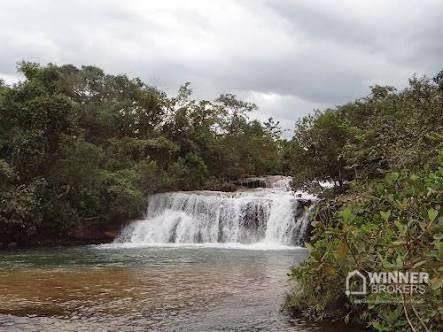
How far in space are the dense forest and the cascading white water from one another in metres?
1.17

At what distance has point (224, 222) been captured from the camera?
2309cm

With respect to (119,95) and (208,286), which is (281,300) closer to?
(208,286)

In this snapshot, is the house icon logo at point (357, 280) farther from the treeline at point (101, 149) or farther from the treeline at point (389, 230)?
the treeline at point (101, 149)

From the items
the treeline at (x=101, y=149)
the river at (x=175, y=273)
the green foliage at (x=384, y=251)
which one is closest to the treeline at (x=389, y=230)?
the green foliage at (x=384, y=251)

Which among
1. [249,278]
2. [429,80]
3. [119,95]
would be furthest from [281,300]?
[119,95]

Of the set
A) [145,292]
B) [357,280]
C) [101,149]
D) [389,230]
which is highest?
[101,149]

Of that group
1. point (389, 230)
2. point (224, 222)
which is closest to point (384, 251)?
point (389, 230)

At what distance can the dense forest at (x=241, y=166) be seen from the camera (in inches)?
161

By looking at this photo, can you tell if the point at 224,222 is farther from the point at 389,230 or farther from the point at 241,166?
the point at 389,230

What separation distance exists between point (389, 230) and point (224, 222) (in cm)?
1945

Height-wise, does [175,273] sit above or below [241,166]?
below

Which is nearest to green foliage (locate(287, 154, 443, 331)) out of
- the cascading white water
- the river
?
the river

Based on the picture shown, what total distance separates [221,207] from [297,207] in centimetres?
322

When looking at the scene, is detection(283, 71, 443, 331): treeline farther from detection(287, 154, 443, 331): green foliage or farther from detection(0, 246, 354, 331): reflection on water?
detection(0, 246, 354, 331): reflection on water
